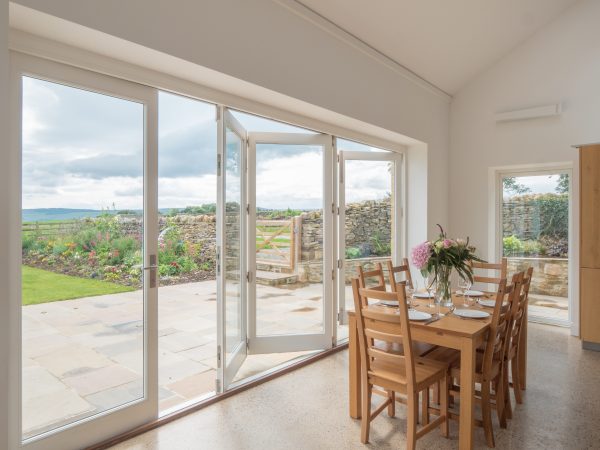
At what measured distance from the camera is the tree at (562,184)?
4902 millimetres

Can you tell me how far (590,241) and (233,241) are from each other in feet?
12.1

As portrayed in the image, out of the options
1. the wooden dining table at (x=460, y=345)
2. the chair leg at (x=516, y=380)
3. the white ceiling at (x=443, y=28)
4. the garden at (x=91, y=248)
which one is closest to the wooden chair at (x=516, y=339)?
the chair leg at (x=516, y=380)

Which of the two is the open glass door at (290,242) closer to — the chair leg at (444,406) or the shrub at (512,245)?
the chair leg at (444,406)

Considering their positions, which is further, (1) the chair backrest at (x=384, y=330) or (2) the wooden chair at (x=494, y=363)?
(2) the wooden chair at (x=494, y=363)

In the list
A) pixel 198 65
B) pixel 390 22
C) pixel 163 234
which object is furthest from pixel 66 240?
pixel 163 234

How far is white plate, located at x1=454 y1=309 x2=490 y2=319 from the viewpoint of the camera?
2.56 meters

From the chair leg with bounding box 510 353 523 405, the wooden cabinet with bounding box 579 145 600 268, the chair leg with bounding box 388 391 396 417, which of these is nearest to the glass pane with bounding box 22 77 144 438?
the chair leg with bounding box 388 391 396 417

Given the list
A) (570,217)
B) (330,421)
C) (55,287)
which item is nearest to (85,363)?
(55,287)

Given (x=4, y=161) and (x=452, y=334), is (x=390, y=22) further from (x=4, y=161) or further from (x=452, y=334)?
(x=4, y=161)

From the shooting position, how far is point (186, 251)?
8680 mm

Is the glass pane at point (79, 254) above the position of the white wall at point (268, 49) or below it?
below

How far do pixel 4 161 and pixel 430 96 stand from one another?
469 centimetres

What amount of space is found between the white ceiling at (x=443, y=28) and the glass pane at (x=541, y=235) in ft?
5.47

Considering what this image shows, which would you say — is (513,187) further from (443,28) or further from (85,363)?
(85,363)
